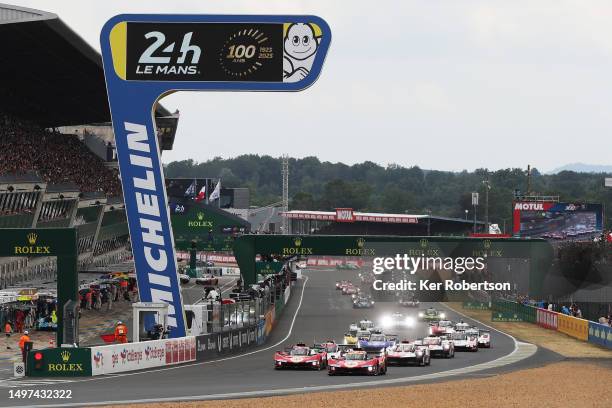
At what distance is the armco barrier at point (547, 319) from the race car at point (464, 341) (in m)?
16.1

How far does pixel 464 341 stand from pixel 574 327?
41.4ft

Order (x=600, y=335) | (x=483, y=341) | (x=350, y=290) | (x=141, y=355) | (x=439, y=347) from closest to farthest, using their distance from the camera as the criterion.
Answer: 1. (x=141, y=355)
2. (x=439, y=347)
3. (x=483, y=341)
4. (x=600, y=335)
5. (x=350, y=290)

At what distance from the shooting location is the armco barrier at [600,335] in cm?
5403

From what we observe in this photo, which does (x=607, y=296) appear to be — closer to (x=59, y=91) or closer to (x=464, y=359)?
(x=464, y=359)

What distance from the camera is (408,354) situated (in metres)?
43.8

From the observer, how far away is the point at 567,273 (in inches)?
3169

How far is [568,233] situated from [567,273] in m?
31.6

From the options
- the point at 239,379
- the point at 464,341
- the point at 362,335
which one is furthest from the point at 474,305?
the point at 239,379

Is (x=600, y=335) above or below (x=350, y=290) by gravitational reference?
above

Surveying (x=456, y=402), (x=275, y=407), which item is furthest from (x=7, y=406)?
(x=456, y=402)

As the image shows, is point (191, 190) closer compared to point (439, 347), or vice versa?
point (439, 347)

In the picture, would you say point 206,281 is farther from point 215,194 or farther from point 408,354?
point 408,354

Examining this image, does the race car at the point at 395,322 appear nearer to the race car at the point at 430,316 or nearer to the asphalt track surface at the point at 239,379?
the race car at the point at 430,316

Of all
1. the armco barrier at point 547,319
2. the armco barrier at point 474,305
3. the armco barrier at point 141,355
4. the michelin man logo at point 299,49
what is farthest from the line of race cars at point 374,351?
the armco barrier at point 474,305
